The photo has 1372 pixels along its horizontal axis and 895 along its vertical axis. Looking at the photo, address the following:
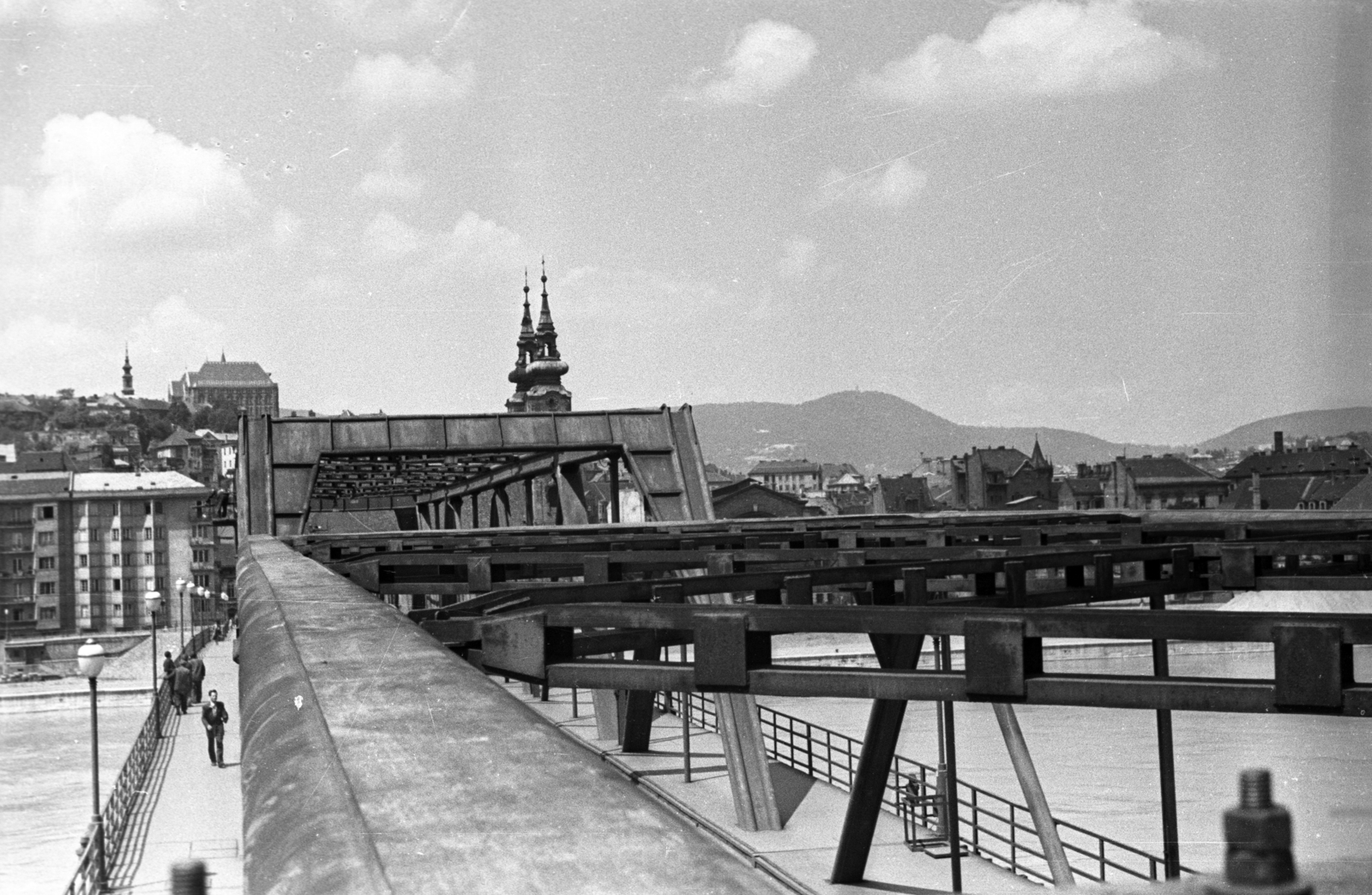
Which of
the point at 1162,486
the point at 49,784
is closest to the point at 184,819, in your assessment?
the point at 49,784

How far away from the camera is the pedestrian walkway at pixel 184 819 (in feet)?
58.0

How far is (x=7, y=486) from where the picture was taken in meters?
125

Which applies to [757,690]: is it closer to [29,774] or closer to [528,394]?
[29,774]

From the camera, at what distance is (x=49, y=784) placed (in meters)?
43.8

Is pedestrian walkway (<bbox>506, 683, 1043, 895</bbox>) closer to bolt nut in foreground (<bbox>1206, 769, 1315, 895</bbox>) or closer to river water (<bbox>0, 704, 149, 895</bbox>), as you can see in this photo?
bolt nut in foreground (<bbox>1206, 769, 1315, 895</bbox>)

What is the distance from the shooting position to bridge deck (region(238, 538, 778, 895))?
1351mm

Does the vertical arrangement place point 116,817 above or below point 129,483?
below

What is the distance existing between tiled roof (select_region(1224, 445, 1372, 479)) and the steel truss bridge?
84.1m

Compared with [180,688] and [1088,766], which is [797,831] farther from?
[1088,766]

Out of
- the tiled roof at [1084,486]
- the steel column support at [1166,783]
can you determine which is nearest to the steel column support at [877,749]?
the steel column support at [1166,783]

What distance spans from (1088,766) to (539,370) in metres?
103

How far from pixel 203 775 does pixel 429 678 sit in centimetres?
2437

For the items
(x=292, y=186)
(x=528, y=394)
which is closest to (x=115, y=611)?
(x=528, y=394)

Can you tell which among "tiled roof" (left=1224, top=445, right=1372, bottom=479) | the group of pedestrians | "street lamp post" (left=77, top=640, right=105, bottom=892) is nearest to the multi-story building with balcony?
"tiled roof" (left=1224, top=445, right=1372, bottom=479)
